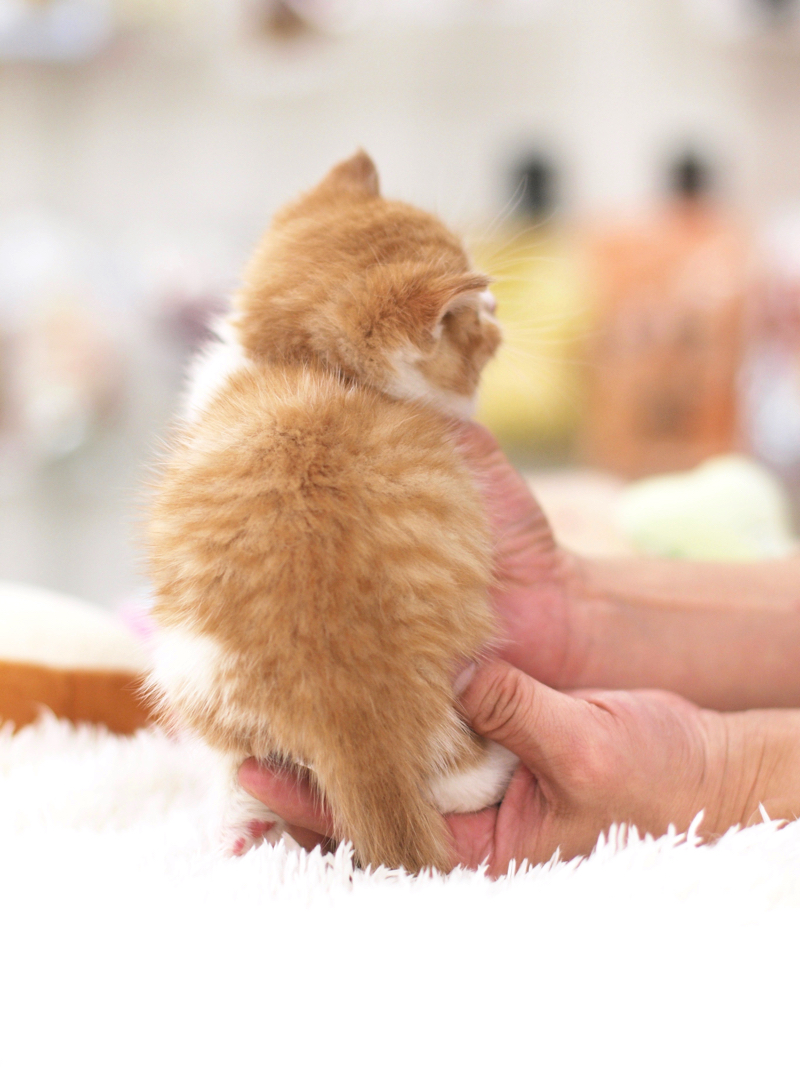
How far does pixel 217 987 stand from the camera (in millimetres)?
388

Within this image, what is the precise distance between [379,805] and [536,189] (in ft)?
5.04

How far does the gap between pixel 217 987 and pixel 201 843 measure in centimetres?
14

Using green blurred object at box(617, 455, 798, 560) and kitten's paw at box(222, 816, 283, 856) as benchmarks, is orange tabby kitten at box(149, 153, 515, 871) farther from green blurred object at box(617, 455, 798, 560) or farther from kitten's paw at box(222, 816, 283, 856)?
green blurred object at box(617, 455, 798, 560)

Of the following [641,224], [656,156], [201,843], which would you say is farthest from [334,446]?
[656,156]

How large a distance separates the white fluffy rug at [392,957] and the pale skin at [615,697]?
0.05 m

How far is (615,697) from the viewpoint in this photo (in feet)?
1.90

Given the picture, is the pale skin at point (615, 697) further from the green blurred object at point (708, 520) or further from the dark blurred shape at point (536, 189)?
the dark blurred shape at point (536, 189)

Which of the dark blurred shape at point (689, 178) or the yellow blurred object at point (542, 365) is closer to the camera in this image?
the yellow blurred object at point (542, 365)

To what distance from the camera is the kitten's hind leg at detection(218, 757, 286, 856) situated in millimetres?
531

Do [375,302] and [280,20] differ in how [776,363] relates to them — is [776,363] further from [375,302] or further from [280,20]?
[375,302]

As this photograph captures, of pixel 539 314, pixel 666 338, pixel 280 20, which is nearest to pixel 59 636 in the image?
pixel 539 314

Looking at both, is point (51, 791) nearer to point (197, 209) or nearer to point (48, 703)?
point (48, 703)

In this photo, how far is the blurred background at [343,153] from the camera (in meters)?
1.68

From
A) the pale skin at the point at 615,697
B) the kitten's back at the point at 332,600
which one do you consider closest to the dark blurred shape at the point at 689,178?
the pale skin at the point at 615,697
